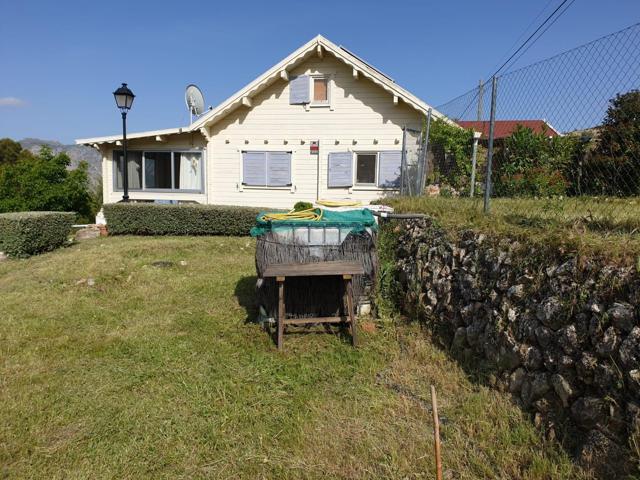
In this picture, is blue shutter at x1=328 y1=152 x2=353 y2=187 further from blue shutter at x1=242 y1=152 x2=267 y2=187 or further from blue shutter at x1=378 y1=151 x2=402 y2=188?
blue shutter at x1=242 y1=152 x2=267 y2=187

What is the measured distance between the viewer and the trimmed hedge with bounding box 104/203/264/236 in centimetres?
1207

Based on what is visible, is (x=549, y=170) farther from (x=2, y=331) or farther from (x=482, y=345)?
(x=2, y=331)

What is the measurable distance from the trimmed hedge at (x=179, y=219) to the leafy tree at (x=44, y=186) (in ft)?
16.8

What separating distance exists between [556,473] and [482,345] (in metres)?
1.29

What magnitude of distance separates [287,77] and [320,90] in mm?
1111

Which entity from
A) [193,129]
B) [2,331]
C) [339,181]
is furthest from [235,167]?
[2,331]

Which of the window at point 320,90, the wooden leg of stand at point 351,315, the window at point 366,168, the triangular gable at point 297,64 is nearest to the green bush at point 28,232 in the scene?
the triangular gable at point 297,64

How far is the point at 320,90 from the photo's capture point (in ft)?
44.0

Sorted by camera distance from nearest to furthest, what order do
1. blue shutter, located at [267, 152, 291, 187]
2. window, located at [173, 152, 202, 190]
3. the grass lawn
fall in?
the grass lawn → blue shutter, located at [267, 152, 291, 187] → window, located at [173, 152, 202, 190]

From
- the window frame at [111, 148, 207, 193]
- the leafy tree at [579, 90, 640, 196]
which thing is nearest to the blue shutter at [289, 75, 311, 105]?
the window frame at [111, 148, 207, 193]

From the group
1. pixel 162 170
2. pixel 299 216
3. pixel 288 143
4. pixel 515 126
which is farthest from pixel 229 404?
pixel 162 170

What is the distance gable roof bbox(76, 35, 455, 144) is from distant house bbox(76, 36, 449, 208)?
0.03 metres

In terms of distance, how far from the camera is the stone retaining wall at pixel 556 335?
2.23 meters

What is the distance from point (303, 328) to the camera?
16.4 ft
